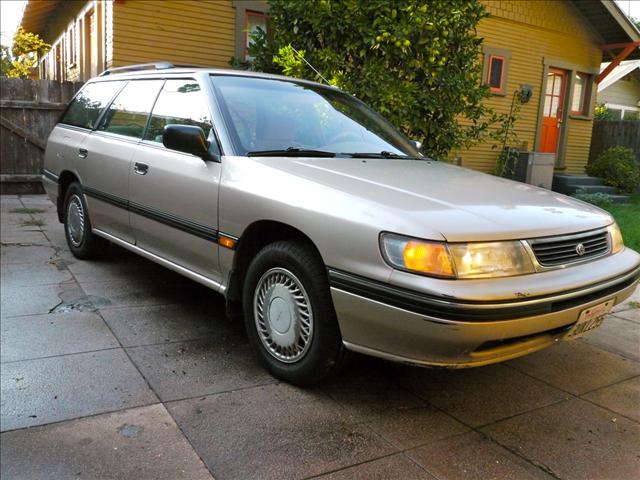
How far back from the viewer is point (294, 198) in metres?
3.05

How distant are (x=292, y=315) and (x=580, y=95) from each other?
15.4 meters

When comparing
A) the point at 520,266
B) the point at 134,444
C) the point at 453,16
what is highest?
the point at 453,16

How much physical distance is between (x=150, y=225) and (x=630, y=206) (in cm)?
1105

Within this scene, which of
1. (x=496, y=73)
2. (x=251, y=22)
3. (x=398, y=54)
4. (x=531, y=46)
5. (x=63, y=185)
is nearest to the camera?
(x=63, y=185)

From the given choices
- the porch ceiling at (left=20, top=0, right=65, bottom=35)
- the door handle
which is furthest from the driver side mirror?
the porch ceiling at (left=20, top=0, right=65, bottom=35)

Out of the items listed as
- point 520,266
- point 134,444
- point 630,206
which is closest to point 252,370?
point 134,444

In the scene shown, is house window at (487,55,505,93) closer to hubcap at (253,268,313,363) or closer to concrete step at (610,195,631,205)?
concrete step at (610,195,631,205)

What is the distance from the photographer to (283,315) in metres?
3.17

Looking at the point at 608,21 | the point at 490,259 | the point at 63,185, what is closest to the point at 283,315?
the point at 490,259

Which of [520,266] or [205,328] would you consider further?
[205,328]

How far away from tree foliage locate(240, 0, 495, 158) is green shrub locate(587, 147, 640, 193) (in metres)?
7.32

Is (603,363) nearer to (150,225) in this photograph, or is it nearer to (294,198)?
(294,198)

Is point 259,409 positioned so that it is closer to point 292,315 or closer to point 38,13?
point 292,315

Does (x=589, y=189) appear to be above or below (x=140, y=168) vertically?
below
